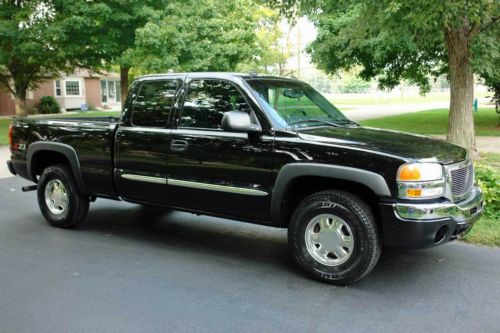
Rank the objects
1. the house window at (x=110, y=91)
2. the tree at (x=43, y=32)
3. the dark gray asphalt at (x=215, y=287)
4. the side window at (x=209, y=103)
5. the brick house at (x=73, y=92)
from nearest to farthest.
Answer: the dark gray asphalt at (x=215, y=287) < the side window at (x=209, y=103) < the tree at (x=43, y=32) < the brick house at (x=73, y=92) < the house window at (x=110, y=91)

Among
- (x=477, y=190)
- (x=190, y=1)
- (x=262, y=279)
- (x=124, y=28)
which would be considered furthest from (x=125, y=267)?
(x=124, y=28)

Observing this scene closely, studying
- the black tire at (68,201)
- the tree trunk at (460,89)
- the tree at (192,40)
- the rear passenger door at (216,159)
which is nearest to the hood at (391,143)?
the rear passenger door at (216,159)

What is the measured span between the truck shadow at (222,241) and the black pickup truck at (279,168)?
47cm

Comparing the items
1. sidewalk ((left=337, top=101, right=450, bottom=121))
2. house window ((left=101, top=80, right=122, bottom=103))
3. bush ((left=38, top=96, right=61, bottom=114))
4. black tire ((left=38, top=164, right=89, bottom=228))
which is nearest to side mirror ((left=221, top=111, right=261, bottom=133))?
black tire ((left=38, top=164, right=89, bottom=228))

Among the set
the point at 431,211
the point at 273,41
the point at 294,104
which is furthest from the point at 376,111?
the point at 431,211

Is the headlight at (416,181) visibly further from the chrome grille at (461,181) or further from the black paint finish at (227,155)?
the chrome grille at (461,181)

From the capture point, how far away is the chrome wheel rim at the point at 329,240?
4459 mm

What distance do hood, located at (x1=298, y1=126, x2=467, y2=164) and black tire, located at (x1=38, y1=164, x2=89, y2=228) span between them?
3161 mm

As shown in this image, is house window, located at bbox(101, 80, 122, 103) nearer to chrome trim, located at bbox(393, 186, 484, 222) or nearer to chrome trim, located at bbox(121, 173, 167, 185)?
chrome trim, located at bbox(121, 173, 167, 185)

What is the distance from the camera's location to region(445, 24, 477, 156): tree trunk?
10648 millimetres

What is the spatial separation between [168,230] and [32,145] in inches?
81.2

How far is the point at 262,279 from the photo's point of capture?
4.69 m

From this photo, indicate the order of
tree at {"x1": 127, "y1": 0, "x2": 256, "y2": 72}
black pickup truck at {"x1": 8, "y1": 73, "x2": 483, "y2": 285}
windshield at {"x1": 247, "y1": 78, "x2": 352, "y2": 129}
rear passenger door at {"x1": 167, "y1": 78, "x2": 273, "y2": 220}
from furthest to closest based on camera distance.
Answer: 1. tree at {"x1": 127, "y1": 0, "x2": 256, "y2": 72}
2. windshield at {"x1": 247, "y1": 78, "x2": 352, "y2": 129}
3. rear passenger door at {"x1": 167, "y1": 78, "x2": 273, "y2": 220}
4. black pickup truck at {"x1": 8, "y1": 73, "x2": 483, "y2": 285}

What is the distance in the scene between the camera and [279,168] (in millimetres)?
4668
